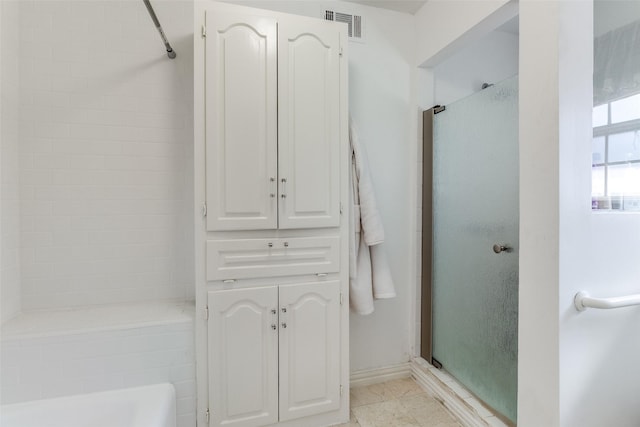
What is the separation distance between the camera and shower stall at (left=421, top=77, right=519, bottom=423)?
156 cm

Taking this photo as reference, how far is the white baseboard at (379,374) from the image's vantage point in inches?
81.0

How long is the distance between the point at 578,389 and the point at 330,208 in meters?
1.26

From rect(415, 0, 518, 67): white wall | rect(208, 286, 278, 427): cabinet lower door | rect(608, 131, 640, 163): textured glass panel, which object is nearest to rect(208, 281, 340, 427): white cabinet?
rect(208, 286, 278, 427): cabinet lower door

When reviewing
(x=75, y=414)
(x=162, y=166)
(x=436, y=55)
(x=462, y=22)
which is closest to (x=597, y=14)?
(x=462, y=22)

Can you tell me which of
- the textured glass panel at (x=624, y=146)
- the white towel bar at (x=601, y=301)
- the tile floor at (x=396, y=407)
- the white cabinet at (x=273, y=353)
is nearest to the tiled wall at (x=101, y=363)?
the white cabinet at (x=273, y=353)

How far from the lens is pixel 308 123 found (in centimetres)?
164

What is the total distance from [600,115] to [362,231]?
1.21 meters

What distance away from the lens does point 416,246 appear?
218 centimetres

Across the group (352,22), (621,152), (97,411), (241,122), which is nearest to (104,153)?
(241,122)

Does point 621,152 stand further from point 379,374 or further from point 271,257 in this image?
point 379,374

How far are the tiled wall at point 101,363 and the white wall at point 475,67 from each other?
2203 millimetres

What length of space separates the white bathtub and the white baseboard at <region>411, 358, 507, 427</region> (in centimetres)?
147

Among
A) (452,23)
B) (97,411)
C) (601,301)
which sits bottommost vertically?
(97,411)

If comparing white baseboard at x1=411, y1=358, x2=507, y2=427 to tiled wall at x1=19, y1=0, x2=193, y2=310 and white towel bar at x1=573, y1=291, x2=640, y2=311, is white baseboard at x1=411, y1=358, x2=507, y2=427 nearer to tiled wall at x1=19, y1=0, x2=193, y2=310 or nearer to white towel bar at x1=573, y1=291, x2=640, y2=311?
white towel bar at x1=573, y1=291, x2=640, y2=311
